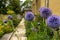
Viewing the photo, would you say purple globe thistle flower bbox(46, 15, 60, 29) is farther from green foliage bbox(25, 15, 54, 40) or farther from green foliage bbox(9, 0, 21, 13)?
green foliage bbox(9, 0, 21, 13)

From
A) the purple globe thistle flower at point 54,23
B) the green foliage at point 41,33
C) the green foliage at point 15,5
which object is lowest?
the green foliage at point 15,5

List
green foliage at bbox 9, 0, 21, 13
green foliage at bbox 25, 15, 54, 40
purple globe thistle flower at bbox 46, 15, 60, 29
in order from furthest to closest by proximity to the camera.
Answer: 1. green foliage at bbox 9, 0, 21, 13
2. green foliage at bbox 25, 15, 54, 40
3. purple globe thistle flower at bbox 46, 15, 60, 29

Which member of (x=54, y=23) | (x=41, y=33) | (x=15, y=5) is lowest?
(x=15, y=5)

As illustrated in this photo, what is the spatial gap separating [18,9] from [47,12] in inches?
638

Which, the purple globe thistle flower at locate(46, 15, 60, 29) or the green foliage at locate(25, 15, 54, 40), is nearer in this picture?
the purple globe thistle flower at locate(46, 15, 60, 29)

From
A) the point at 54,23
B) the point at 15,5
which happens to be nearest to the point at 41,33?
the point at 54,23

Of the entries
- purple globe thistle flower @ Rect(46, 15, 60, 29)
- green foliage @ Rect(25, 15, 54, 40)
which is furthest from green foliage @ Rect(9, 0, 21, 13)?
purple globe thistle flower @ Rect(46, 15, 60, 29)

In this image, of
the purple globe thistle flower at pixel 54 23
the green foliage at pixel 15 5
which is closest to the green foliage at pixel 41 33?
the purple globe thistle flower at pixel 54 23

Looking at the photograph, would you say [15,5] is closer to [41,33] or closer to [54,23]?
[41,33]

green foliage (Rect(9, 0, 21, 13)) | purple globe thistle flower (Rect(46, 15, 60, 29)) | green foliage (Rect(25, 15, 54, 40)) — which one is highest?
purple globe thistle flower (Rect(46, 15, 60, 29))

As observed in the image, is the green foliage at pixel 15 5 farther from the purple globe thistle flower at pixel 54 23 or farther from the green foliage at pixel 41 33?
the purple globe thistle flower at pixel 54 23

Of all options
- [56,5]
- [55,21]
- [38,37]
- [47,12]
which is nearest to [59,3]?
[56,5]

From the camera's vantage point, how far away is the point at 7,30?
815 centimetres

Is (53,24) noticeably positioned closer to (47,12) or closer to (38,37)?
(47,12)
